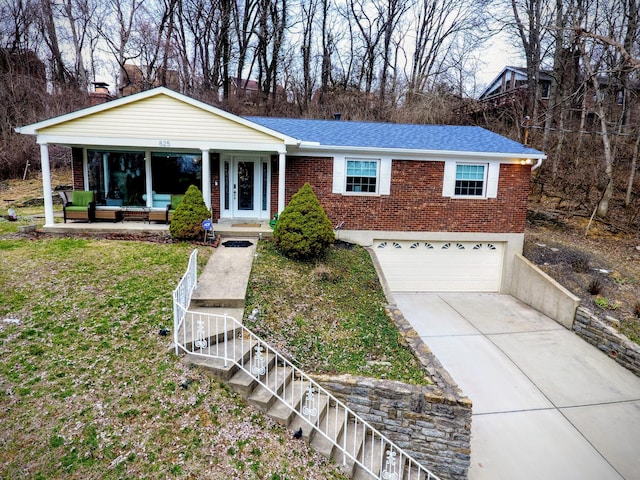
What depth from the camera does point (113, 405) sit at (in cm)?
467

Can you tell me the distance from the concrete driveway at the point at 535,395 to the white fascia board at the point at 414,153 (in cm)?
451

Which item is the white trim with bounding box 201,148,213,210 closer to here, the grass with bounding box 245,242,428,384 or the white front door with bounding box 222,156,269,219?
the white front door with bounding box 222,156,269,219

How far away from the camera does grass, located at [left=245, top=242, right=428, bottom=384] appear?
6266mm

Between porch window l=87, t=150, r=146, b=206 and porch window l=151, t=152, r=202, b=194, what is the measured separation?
1.36 ft

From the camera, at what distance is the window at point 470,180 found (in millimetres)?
12211

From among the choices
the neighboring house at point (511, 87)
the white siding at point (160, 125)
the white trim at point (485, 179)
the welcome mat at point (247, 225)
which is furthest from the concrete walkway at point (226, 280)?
the neighboring house at point (511, 87)

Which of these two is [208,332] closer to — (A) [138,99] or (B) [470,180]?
(A) [138,99]

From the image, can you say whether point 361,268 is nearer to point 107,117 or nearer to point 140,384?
point 140,384

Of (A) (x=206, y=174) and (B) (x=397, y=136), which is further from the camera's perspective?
(B) (x=397, y=136)

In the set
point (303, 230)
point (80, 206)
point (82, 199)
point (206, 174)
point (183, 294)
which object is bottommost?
point (183, 294)

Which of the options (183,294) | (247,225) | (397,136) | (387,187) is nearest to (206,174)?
(247,225)

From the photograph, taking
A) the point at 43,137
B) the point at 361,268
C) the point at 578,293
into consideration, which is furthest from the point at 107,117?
the point at 578,293

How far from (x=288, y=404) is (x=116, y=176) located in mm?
10334

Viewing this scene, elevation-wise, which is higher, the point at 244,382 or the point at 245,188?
the point at 245,188
